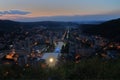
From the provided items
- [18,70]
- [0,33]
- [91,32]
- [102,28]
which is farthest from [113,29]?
[18,70]

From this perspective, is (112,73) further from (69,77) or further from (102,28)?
(102,28)

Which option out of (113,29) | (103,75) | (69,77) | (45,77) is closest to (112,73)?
(103,75)

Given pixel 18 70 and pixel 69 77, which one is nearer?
pixel 69 77

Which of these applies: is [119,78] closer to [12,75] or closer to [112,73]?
[112,73]

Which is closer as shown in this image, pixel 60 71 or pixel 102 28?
pixel 60 71

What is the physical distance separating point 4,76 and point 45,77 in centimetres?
93

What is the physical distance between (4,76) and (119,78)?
7.84 ft

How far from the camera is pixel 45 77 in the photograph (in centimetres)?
541

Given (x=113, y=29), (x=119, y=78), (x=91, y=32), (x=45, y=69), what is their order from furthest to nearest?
(x=91, y=32) < (x=113, y=29) < (x=45, y=69) < (x=119, y=78)

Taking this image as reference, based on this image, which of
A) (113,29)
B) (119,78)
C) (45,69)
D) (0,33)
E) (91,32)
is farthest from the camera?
(91,32)

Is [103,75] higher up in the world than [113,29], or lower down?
higher up

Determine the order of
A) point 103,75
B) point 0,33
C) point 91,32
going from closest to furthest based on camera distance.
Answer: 1. point 103,75
2. point 0,33
3. point 91,32

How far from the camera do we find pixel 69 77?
5.61 metres

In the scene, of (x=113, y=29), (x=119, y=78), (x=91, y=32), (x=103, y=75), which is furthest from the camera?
(x=91, y=32)
